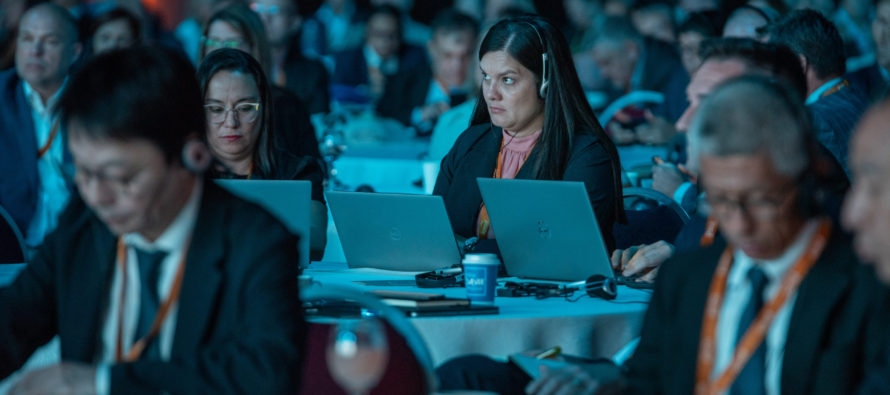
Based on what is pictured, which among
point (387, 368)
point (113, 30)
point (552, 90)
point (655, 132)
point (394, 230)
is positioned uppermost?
point (113, 30)

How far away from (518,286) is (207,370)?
137cm

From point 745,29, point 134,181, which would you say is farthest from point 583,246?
point 745,29

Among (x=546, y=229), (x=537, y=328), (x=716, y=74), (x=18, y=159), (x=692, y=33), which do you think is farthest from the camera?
(x=692, y=33)

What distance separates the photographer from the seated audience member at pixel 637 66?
8.03 metres

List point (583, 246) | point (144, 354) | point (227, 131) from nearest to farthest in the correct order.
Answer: point (144, 354)
point (583, 246)
point (227, 131)

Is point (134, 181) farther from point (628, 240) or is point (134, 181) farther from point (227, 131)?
point (628, 240)

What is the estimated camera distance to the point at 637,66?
974 cm

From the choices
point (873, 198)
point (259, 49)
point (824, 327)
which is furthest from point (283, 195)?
point (259, 49)

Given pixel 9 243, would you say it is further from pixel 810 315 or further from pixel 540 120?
pixel 810 315

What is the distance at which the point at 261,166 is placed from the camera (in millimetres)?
3768

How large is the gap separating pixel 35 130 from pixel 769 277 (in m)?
4.38

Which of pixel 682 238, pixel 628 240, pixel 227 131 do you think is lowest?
pixel 628 240

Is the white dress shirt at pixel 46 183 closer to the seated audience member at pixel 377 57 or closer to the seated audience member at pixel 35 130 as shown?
the seated audience member at pixel 35 130

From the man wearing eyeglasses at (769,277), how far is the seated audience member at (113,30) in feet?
19.1
